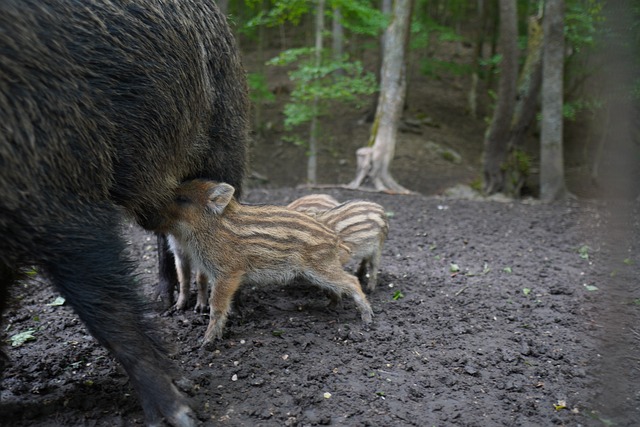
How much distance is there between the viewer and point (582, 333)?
11.2 feet

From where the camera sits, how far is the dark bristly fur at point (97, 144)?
84.7 inches

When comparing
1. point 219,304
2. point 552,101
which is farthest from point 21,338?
point 552,101

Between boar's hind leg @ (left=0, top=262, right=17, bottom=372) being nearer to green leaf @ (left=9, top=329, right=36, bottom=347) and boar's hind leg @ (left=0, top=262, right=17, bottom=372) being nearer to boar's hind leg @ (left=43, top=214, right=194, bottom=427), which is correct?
boar's hind leg @ (left=43, top=214, right=194, bottom=427)

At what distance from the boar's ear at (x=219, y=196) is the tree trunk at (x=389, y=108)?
5.12m

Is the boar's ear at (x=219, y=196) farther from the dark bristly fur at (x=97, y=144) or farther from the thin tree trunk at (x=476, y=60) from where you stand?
the thin tree trunk at (x=476, y=60)

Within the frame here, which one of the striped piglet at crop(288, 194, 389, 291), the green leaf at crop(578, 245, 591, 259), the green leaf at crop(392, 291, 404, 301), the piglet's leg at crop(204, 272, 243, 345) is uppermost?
the striped piglet at crop(288, 194, 389, 291)

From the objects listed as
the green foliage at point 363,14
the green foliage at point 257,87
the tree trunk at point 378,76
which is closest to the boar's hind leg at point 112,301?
the green foliage at point 363,14

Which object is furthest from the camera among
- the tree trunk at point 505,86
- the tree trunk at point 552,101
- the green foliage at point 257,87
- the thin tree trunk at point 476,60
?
the thin tree trunk at point 476,60

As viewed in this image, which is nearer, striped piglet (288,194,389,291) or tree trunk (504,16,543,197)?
striped piglet (288,194,389,291)

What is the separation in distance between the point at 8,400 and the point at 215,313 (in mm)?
1127

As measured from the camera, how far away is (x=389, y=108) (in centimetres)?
856

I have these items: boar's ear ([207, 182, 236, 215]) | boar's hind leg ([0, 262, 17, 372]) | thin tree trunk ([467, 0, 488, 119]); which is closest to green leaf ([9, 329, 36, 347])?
boar's hind leg ([0, 262, 17, 372])

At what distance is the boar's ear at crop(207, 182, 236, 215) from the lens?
331 centimetres

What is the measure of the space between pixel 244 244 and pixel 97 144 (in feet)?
4.04
